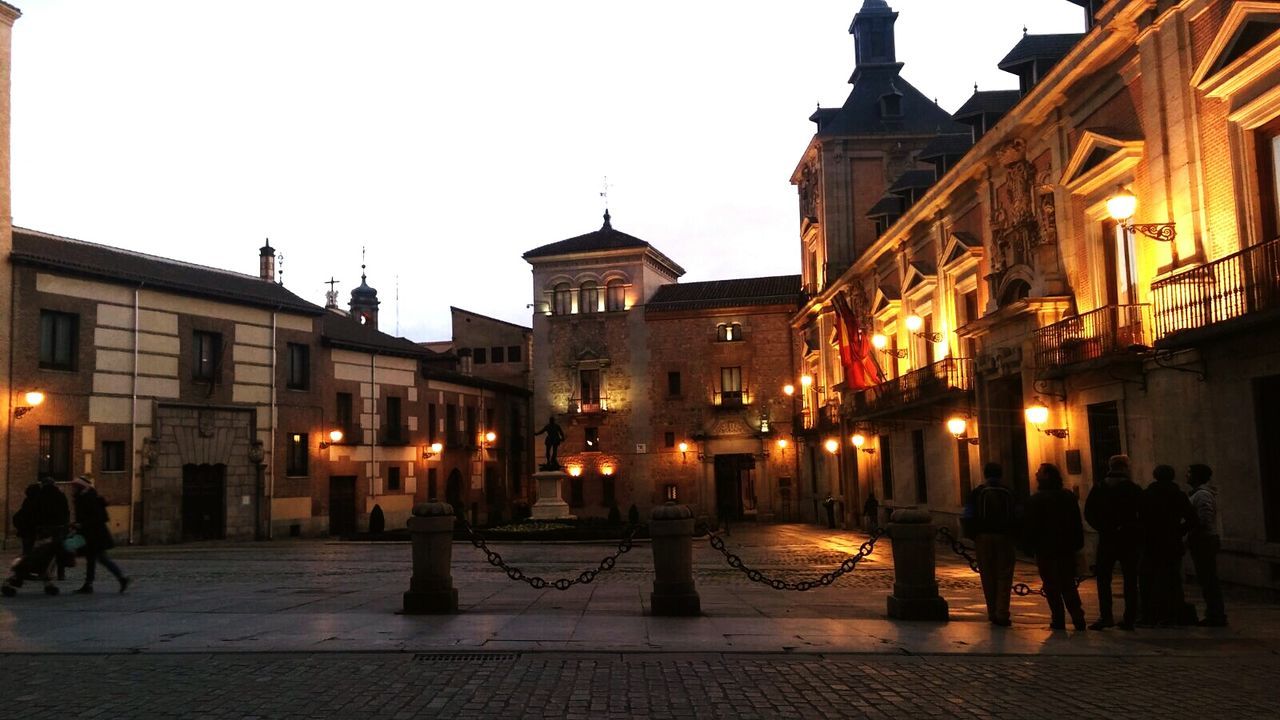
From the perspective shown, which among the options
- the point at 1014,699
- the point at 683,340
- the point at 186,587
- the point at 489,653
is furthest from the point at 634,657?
the point at 683,340

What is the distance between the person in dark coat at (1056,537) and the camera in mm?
10688

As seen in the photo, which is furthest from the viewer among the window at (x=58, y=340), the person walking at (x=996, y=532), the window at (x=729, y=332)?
the window at (x=729, y=332)

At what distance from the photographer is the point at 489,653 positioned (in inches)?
367

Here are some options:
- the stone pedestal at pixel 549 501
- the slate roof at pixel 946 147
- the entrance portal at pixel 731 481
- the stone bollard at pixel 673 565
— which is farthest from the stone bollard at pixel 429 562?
the entrance portal at pixel 731 481

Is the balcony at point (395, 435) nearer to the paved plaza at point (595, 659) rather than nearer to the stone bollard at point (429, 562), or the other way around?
the paved plaza at point (595, 659)

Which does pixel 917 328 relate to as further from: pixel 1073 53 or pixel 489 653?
pixel 489 653

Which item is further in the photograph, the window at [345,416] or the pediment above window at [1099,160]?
the window at [345,416]

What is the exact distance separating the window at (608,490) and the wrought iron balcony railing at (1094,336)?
32244 mm

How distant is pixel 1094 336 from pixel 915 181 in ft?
48.8

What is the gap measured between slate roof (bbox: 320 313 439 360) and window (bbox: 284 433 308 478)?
3978 millimetres

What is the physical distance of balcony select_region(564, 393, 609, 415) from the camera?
167ft

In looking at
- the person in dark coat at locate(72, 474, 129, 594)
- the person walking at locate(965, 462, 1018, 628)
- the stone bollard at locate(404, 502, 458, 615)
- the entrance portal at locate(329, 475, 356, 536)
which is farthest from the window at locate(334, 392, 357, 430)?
the person walking at locate(965, 462, 1018, 628)

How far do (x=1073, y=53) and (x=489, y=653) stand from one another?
14.9 meters

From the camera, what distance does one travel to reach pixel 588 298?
52531 millimetres
